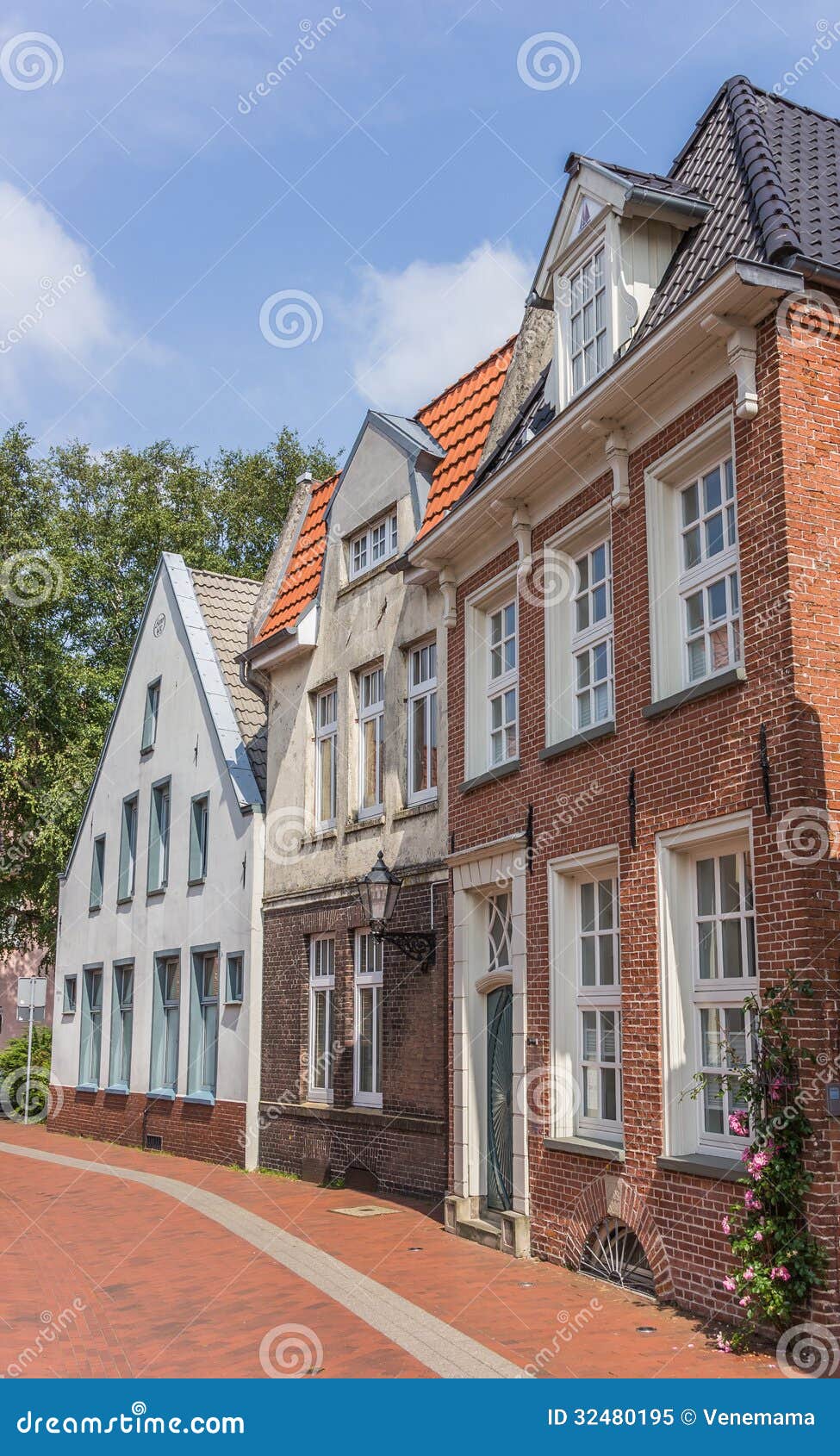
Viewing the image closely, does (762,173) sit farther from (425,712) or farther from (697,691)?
(425,712)

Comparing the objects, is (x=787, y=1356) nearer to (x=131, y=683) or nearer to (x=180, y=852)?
(x=180, y=852)

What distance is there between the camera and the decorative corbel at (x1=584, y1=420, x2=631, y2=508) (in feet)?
34.8

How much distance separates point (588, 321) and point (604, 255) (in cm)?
59

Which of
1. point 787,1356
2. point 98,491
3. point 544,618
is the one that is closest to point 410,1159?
point 544,618

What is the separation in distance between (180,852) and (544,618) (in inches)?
448

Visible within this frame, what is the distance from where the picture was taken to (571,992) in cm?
1135

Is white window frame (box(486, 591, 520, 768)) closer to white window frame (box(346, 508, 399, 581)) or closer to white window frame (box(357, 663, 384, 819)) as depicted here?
white window frame (box(357, 663, 384, 819))

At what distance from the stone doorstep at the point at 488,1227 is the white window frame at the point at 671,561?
189 inches

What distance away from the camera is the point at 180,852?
21859 millimetres

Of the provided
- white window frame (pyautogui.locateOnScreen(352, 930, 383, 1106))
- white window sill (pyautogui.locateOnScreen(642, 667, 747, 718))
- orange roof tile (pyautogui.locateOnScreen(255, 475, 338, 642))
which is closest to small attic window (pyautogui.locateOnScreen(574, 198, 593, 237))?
white window sill (pyautogui.locateOnScreen(642, 667, 747, 718))

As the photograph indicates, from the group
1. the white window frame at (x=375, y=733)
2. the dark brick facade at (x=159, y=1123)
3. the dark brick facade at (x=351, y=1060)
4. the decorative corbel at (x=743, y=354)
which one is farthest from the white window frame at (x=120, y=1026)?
the decorative corbel at (x=743, y=354)

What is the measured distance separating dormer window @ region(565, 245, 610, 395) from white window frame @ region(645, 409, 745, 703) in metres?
1.54

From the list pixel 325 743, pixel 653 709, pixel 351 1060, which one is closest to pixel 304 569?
pixel 325 743

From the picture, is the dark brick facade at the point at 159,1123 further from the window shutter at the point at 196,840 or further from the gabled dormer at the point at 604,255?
the gabled dormer at the point at 604,255
